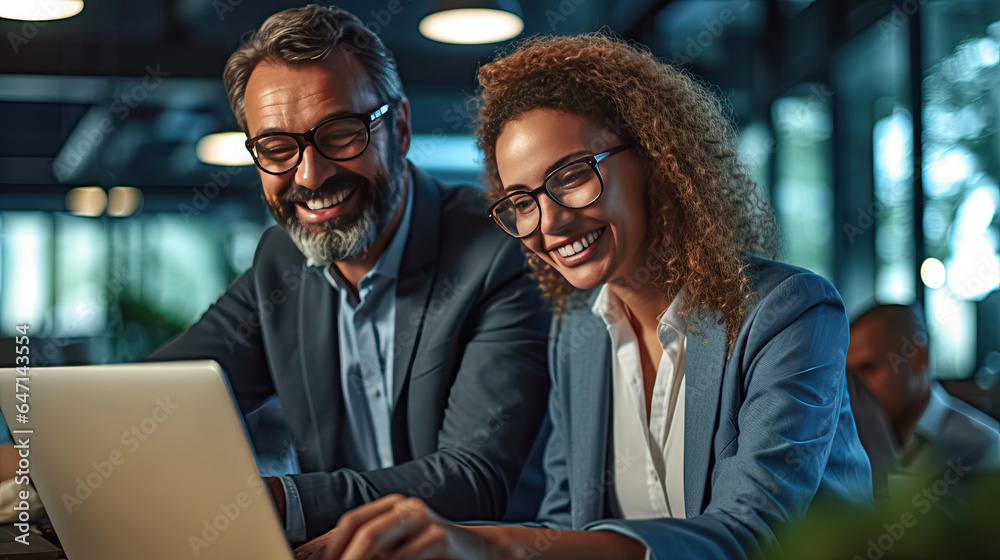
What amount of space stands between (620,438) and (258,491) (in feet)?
3.26

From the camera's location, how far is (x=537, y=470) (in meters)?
1.88

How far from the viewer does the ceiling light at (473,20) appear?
3.92 meters

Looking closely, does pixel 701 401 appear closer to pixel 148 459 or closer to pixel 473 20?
pixel 148 459

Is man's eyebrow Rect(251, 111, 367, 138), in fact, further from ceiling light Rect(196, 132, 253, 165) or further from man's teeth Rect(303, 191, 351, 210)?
ceiling light Rect(196, 132, 253, 165)

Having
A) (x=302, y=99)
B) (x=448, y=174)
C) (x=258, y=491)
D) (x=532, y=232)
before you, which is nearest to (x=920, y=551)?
(x=258, y=491)

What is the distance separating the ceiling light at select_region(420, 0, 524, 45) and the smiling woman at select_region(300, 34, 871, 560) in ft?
7.76

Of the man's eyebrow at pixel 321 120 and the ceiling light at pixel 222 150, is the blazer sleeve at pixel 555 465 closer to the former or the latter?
the man's eyebrow at pixel 321 120

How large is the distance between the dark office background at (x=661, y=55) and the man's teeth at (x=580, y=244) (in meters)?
2.87

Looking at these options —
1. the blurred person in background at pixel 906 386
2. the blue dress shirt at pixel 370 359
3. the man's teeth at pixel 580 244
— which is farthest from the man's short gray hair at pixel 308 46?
the blurred person in background at pixel 906 386

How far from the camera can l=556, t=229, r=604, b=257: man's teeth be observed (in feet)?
4.77

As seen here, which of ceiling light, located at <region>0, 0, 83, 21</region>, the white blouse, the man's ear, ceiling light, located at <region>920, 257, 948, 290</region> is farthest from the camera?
ceiling light, located at <region>920, 257, 948, 290</region>

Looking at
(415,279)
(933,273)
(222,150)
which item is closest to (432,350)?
(415,279)

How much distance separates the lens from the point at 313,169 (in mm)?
1690

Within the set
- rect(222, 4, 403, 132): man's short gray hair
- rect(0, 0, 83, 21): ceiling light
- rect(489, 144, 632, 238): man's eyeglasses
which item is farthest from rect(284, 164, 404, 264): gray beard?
rect(0, 0, 83, 21): ceiling light
